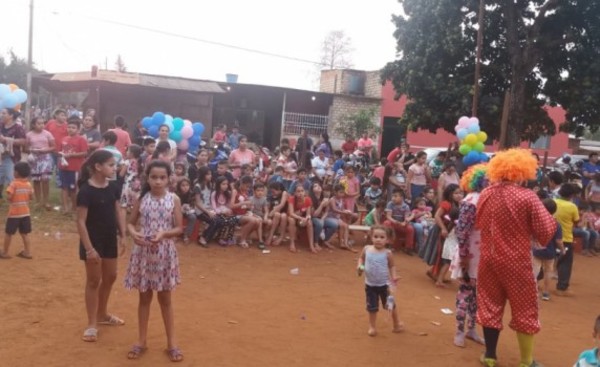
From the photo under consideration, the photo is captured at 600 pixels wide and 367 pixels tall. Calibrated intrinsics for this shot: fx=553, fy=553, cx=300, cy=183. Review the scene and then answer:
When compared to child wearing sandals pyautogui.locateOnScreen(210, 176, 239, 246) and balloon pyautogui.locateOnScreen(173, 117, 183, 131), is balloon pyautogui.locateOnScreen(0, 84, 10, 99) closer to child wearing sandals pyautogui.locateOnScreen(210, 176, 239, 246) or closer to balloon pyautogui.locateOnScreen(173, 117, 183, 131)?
balloon pyautogui.locateOnScreen(173, 117, 183, 131)

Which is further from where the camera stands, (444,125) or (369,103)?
(369,103)

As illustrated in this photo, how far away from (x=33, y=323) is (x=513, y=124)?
14812 millimetres

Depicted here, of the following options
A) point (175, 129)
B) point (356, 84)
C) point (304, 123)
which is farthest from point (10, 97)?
point (356, 84)

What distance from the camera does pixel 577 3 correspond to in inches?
623

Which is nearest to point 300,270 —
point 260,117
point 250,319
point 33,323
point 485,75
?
point 250,319

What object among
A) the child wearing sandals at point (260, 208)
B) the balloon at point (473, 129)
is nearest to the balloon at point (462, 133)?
the balloon at point (473, 129)

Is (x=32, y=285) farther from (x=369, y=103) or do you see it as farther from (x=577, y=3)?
(x=369, y=103)

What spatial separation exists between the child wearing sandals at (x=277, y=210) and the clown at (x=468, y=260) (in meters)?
4.51

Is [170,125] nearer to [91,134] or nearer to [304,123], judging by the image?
[91,134]

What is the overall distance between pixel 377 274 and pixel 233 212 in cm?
437

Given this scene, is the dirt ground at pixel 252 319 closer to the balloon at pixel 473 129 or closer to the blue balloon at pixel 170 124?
the blue balloon at pixel 170 124

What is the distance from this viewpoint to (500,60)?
17.2 metres

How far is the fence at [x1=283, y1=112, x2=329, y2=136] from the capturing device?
24.3 m

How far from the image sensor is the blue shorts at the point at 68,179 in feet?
31.7
